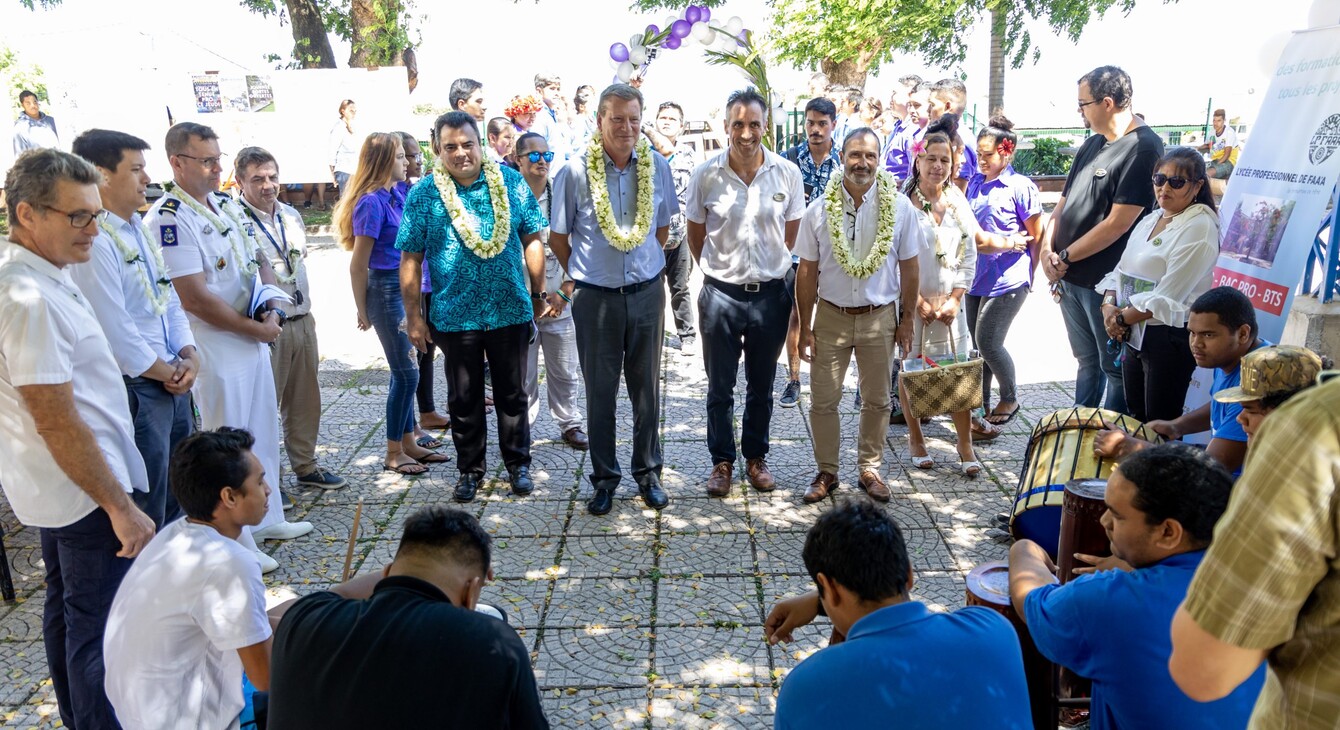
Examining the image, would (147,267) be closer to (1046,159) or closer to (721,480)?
(721,480)

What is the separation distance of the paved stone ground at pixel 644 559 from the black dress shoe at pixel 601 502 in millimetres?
48

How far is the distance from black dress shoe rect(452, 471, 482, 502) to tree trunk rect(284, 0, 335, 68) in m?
18.2

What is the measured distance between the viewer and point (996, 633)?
2.02 m

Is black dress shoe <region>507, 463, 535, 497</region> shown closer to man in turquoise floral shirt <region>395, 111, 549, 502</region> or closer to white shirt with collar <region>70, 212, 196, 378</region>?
man in turquoise floral shirt <region>395, 111, 549, 502</region>

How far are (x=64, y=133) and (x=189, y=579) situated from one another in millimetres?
18354

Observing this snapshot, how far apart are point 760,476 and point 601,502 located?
932 mm

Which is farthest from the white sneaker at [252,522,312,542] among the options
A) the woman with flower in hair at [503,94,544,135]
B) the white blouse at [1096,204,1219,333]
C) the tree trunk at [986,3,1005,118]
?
the tree trunk at [986,3,1005,118]

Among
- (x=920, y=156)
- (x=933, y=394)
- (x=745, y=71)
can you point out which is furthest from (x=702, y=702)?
(x=745, y=71)

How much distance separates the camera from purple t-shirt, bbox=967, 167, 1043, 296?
19.7ft

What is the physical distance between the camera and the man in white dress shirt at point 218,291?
439 centimetres

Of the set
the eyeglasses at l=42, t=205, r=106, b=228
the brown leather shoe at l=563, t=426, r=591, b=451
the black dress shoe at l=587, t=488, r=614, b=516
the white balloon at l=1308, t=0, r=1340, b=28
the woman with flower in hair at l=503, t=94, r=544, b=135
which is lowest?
the black dress shoe at l=587, t=488, r=614, b=516

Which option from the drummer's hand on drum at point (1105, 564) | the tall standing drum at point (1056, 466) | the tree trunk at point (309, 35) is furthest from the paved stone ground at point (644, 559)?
the tree trunk at point (309, 35)

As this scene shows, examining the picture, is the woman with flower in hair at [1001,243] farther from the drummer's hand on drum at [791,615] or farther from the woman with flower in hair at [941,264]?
the drummer's hand on drum at [791,615]

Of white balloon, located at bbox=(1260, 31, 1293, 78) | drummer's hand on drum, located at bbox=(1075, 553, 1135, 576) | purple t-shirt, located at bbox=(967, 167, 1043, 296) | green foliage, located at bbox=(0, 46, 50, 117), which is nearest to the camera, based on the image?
drummer's hand on drum, located at bbox=(1075, 553, 1135, 576)
